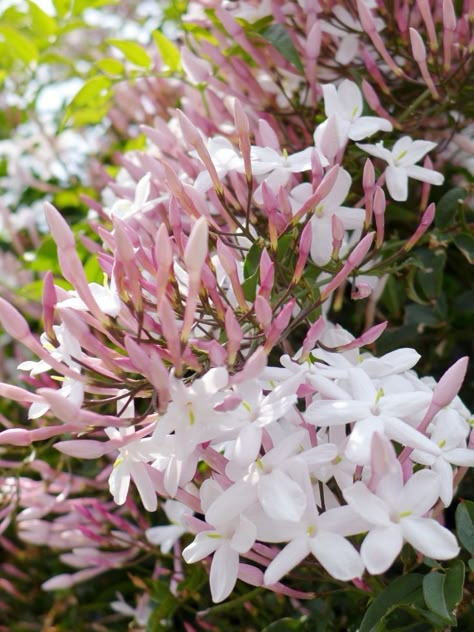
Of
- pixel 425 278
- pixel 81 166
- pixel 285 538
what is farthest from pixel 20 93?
pixel 285 538

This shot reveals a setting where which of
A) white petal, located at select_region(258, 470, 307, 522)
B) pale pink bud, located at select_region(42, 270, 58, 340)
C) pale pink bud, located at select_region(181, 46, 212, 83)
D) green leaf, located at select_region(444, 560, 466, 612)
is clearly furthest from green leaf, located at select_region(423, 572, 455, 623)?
pale pink bud, located at select_region(181, 46, 212, 83)

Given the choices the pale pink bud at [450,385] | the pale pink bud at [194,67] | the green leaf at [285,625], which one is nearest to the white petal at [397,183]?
the pale pink bud at [450,385]

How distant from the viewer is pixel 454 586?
58cm

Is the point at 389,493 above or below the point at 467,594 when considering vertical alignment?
above

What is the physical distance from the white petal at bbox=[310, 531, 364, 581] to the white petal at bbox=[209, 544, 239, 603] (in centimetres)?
7

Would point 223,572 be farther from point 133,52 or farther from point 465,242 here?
point 133,52

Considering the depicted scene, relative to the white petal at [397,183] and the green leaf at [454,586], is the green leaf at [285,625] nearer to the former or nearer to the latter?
the green leaf at [454,586]

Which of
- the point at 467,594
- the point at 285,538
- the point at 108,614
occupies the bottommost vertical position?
the point at 108,614

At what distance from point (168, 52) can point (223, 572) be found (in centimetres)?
76

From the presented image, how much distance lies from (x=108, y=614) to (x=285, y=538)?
83 cm

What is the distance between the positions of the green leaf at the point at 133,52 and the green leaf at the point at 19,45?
15 cm

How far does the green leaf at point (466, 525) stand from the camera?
0.62 meters

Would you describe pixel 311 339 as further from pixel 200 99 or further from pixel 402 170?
pixel 200 99

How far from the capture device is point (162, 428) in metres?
0.56
